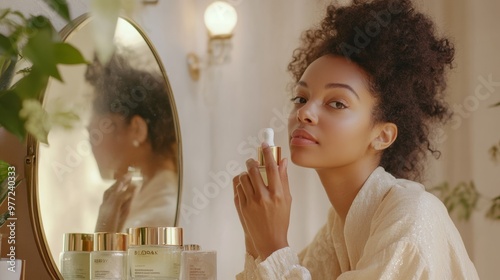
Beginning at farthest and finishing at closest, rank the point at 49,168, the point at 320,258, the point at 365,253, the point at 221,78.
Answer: the point at 221,78, the point at 320,258, the point at 49,168, the point at 365,253

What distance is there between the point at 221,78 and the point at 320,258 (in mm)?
566

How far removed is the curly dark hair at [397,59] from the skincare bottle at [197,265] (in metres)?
0.29

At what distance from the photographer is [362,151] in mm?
875

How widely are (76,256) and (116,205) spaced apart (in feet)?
0.48

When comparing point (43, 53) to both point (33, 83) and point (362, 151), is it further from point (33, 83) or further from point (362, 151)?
point (362, 151)

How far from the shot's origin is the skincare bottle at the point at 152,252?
0.85 meters

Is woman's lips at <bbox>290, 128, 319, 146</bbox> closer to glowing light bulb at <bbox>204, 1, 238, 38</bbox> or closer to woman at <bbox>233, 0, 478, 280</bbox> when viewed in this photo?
woman at <bbox>233, 0, 478, 280</bbox>

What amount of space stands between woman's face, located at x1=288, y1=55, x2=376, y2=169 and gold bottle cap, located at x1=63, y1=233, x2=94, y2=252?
0.94ft

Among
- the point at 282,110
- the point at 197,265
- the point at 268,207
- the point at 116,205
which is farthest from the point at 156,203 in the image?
the point at 282,110

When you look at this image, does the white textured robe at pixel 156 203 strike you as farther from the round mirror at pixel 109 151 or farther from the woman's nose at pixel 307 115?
the woman's nose at pixel 307 115

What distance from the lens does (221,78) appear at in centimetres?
141

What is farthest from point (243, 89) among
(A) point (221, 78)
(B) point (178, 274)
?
(B) point (178, 274)

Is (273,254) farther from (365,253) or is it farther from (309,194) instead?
(309,194)

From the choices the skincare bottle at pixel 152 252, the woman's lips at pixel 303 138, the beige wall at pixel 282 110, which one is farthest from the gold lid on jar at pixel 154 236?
the beige wall at pixel 282 110
